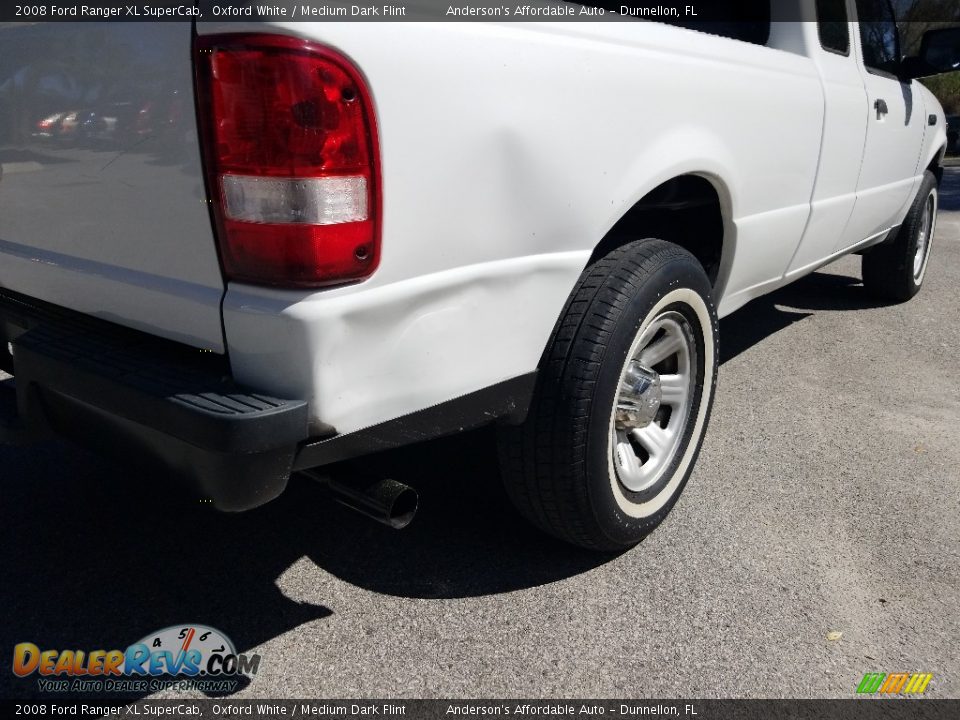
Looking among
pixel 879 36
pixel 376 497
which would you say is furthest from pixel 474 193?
pixel 879 36

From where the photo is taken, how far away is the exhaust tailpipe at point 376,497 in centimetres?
182

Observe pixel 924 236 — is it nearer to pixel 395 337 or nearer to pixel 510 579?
pixel 510 579

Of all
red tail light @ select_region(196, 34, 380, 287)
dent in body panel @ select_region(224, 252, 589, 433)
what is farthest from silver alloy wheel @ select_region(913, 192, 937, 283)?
red tail light @ select_region(196, 34, 380, 287)

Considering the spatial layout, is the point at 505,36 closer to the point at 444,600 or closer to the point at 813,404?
the point at 444,600

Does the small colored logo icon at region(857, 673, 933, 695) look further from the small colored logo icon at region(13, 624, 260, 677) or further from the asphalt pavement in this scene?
the small colored logo icon at region(13, 624, 260, 677)

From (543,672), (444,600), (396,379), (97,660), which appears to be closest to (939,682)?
(543,672)

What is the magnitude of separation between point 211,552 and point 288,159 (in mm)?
1393

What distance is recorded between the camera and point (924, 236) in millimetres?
5570

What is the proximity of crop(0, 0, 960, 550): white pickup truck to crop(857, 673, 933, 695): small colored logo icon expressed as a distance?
70 cm

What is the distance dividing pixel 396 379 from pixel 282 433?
0.27 meters

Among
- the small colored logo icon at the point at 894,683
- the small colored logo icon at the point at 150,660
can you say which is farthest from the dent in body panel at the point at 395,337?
the small colored logo icon at the point at 894,683

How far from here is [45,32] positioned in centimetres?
176

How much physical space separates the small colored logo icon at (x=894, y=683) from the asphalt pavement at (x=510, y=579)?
0.08 feet

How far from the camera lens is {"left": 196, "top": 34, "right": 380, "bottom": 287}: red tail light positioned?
149 cm
